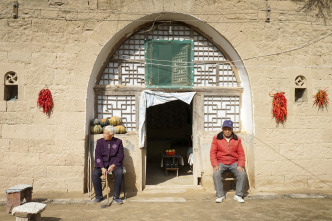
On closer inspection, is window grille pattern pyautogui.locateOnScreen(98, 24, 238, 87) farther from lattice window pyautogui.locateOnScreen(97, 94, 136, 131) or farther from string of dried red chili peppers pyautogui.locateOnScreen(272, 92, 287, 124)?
string of dried red chili peppers pyautogui.locateOnScreen(272, 92, 287, 124)

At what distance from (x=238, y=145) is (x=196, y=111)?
1.22m

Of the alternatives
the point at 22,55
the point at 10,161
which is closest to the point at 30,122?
the point at 10,161

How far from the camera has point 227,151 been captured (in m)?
5.54

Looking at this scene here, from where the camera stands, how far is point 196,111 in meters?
6.32

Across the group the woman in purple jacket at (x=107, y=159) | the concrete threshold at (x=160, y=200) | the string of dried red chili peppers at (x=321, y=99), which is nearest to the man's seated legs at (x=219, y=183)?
the concrete threshold at (x=160, y=200)

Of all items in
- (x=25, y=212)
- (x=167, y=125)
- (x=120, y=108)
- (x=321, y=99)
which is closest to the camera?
(x=25, y=212)

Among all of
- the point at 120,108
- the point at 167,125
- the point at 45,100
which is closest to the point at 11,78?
the point at 45,100

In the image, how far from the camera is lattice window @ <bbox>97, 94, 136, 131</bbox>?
6.24 metres

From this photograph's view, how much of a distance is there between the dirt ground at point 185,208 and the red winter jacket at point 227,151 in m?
0.71

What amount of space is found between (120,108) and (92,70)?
0.99 meters

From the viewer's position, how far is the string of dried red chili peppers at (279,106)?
593cm

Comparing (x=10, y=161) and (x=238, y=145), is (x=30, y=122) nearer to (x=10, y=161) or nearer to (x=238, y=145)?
(x=10, y=161)

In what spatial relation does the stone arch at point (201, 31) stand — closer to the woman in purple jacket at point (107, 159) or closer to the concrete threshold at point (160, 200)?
the woman in purple jacket at point (107, 159)

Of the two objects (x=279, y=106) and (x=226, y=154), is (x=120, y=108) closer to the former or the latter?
(x=226, y=154)
